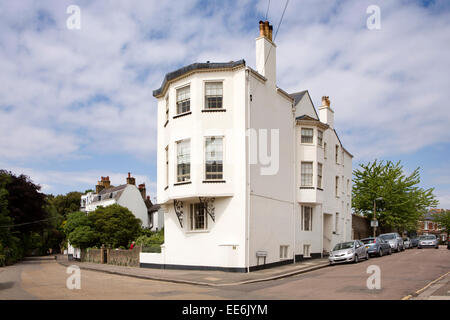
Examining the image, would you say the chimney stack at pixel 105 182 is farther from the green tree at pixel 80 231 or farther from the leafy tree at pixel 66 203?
the green tree at pixel 80 231

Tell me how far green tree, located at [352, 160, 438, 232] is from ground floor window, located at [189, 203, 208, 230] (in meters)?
33.1

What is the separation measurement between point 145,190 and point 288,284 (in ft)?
168

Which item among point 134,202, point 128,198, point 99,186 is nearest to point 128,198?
point 128,198

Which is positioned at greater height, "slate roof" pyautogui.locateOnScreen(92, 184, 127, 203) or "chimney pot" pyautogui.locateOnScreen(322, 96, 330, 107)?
"chimney pot" pyautogui.locateOnScreen(322, 96, 330, 107)

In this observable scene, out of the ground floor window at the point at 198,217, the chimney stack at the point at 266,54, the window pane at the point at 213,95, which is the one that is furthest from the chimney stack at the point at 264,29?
the ground floor window at the point at 198,217

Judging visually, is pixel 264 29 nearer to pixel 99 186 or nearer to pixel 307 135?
pixel 307 135

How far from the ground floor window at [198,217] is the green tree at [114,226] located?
20610 mm

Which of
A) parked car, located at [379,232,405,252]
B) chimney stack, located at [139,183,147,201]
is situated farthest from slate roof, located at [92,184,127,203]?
parked car, located at [379,232,405,252]

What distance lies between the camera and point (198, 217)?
2211 centimetres

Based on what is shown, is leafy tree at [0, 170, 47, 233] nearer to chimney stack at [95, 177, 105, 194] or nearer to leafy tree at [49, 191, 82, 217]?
chimney stack at [95, 177, 105, 194]

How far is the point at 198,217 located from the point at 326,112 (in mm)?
15905

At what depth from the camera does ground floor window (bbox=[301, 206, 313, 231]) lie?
2712cm
